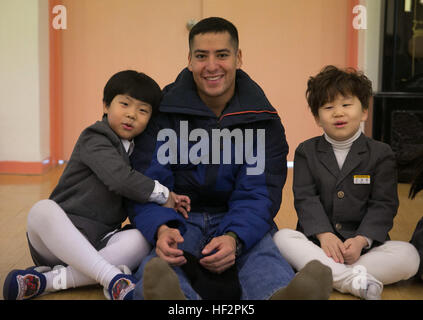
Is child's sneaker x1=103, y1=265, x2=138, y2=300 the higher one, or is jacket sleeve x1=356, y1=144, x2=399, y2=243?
jacket sleeve x1=356, y1=144, x2=399, y2=243

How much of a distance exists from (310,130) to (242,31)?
84 centimetres

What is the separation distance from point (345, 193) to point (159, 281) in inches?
29.9

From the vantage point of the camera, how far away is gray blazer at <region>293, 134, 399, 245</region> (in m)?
1.73

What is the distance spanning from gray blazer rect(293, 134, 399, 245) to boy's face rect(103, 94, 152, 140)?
21.6 inches

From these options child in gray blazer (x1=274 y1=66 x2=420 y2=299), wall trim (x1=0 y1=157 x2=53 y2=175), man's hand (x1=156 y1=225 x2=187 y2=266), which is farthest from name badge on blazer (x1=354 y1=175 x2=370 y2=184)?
wall trim (x1=0 y1=157 x2=53 y2=175)

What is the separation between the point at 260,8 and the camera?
387 centimetres

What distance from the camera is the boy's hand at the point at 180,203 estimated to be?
1670 mm

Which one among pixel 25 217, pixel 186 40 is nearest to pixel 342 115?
pixel 25 217

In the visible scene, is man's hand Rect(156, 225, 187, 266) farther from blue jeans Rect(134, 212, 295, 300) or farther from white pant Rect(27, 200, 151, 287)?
white pant Rect(27, 200, 151, 287)

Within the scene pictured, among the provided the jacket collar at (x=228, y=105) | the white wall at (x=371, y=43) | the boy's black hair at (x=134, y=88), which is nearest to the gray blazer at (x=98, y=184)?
the boy's black hair at (x=134, y=88)

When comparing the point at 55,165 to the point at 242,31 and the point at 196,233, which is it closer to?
the point at 242,31

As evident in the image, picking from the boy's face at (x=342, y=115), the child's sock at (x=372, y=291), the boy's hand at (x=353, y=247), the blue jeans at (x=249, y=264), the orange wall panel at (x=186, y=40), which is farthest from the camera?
the orange wall panel at (x=186, y=40)

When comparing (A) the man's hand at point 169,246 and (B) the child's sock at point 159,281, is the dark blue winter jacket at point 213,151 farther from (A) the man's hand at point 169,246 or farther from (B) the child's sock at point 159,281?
(B) the child's sock at point 159,281

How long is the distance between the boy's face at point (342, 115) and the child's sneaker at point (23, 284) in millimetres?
962
